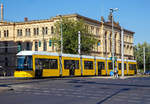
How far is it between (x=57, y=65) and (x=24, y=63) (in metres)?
5.46

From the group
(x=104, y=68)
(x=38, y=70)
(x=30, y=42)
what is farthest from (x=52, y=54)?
(x=30, y=42)

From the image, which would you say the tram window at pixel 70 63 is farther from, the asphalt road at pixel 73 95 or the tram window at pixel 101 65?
the asphalt road at pixel 73 95

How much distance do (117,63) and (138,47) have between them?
187ft

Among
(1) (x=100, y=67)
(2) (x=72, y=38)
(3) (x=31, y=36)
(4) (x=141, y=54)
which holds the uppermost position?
(3) (x=31, y=36)

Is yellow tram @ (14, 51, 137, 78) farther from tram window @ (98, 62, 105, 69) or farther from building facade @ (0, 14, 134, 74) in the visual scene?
building facade @ (0, 14, 134, 74)

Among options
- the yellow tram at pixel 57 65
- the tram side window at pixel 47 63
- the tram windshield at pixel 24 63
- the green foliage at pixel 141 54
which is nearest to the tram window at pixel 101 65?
the yellow tram at pixel 57 65

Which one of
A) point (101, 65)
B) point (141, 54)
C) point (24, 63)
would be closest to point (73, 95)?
point (24, 63)

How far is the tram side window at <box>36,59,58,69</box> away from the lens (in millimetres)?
34019

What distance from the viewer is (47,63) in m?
35.3

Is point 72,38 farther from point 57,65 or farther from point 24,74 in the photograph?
point 24,74

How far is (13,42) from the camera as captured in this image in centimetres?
8581

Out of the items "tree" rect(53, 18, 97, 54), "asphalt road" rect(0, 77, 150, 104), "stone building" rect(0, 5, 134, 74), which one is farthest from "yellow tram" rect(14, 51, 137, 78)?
"stone building" rect(0, 5, 134, 74)

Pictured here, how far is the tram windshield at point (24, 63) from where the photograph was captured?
32.7 metres

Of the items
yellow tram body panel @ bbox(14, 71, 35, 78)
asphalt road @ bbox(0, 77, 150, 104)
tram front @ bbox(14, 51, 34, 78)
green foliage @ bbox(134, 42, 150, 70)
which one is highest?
green foliage @ bbox(134, 42, 150, 70)
